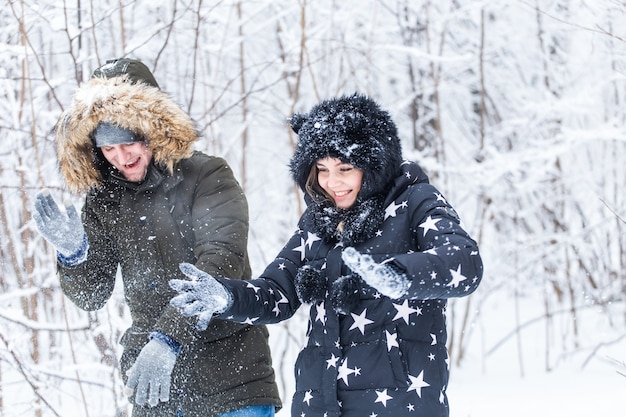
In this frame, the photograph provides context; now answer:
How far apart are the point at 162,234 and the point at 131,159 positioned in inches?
11.5

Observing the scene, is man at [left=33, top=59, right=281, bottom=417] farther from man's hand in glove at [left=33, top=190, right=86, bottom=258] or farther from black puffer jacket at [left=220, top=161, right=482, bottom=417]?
black puffer jacket at [left=220, top=161, right=482, bottom=417]

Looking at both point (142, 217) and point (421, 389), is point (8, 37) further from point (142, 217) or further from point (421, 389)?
point (421, 389)

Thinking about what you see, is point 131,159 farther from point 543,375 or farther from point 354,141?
point 543,375

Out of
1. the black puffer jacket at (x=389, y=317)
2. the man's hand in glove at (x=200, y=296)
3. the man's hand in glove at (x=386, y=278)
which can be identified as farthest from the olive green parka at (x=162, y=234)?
the man's hand in glove at (x=386, y=278)

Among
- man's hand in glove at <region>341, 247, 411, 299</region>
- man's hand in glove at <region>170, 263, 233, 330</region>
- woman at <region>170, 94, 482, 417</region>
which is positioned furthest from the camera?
man's hand in glove at <region>170, 263, 233, 330</region>

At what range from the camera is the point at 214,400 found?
243 centimetres

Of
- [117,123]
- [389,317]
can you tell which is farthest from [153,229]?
[389,317]

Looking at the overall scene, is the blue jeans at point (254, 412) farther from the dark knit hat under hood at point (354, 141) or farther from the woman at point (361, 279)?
the dark knit hat under hood at point (354, 141)

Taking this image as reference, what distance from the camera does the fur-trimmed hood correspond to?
2.58 m

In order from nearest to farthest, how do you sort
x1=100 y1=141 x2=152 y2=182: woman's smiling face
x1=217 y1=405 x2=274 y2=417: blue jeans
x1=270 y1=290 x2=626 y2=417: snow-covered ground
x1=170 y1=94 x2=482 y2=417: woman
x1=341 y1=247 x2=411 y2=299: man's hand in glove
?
x1=341 y1=247 x2=411 y2=299: man's hand in glove
x1=170 y1=94 x2=482 y2=417: woman
x1=217 y1=405 x2=274 y2=417: blue jeans
x1=100 y1=141 x2=152 y2=182: woman's smiling face
x1=270 y1=290 x2=626 y2=417: snow-covered ground

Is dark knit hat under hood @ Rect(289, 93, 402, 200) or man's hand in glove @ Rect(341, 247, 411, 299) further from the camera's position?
dark knit hat under hood @ Rect(289, 93, 402, 200)

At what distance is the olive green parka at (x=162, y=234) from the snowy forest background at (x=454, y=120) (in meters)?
2.43

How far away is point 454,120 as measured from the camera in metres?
7.84

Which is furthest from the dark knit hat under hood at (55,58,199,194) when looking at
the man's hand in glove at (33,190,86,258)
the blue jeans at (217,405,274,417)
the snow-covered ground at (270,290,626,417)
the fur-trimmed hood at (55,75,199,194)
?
the snow-covered ground at (270,290,626,417)
